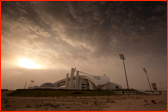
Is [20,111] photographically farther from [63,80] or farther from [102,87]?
[63,80]

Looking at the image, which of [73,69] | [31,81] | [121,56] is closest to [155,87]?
[121,56]

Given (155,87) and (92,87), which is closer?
(155,87)

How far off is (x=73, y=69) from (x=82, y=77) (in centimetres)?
978

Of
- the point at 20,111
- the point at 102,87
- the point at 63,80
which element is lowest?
the point at 102,87

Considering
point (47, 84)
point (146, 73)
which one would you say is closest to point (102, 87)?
point (146, 73)

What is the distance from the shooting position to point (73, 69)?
215 ft

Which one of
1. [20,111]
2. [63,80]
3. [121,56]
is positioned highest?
[121,56]

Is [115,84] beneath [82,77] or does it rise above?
beneath

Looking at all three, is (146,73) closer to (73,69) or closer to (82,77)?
(82,77)

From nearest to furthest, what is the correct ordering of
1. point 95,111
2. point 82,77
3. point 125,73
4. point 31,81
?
point 95,111 → point 125,73 → point 82,77 → point 31,81

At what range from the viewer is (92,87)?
63031 mm

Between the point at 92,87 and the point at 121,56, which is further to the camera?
the point at 92,87

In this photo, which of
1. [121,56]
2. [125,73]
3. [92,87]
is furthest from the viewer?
[92,87]

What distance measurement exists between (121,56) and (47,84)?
65041 mm
